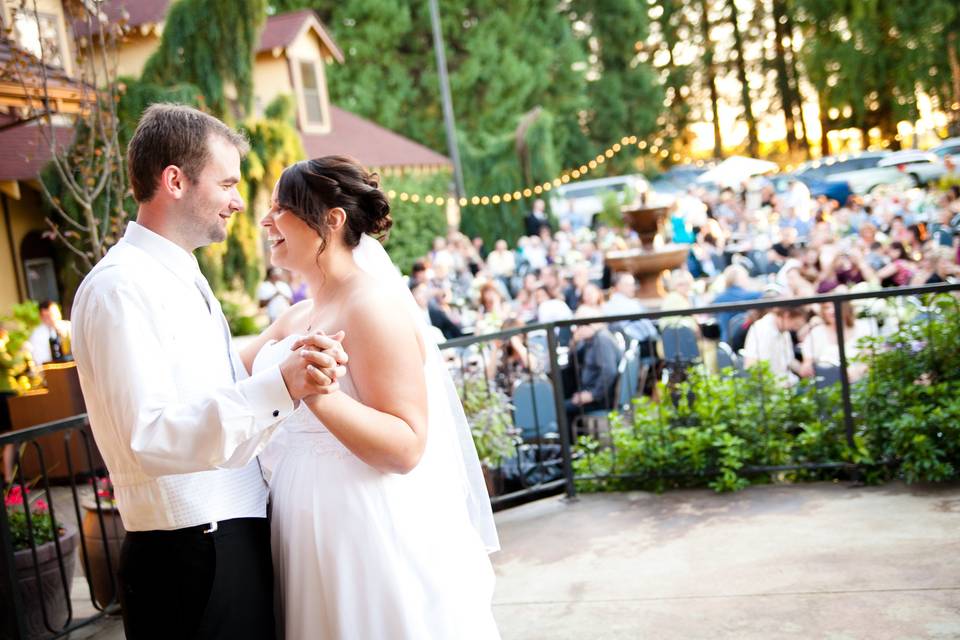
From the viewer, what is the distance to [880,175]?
28500 mm

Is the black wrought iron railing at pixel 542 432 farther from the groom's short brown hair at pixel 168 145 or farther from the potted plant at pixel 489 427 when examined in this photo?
the groom's short brown hair at pixel 168 145

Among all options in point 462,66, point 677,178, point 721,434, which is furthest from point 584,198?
point 721,434

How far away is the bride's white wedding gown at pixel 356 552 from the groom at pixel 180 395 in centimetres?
9

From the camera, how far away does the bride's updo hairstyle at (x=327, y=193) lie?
261cm

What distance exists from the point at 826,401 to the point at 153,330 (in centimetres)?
493

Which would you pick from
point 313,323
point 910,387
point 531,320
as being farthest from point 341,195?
point 531,320

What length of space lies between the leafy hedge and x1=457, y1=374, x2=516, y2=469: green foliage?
1.84 ft

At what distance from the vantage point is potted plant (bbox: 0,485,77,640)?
16.2 ft

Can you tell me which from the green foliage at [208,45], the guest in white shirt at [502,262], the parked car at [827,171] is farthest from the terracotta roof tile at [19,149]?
the parked car at [827,171]

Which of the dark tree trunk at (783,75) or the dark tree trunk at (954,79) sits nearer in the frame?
the dark tree trunk at (954,79)

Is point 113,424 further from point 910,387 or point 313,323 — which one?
point 910,387

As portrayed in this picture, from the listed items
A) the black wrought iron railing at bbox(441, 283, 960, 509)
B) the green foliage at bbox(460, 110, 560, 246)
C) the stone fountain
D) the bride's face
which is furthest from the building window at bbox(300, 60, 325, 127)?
the bride's face

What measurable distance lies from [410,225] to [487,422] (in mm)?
18171

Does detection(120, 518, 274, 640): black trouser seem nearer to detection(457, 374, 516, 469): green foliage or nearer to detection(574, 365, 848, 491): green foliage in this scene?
detection(457, 374, 516, 469): green foliage
